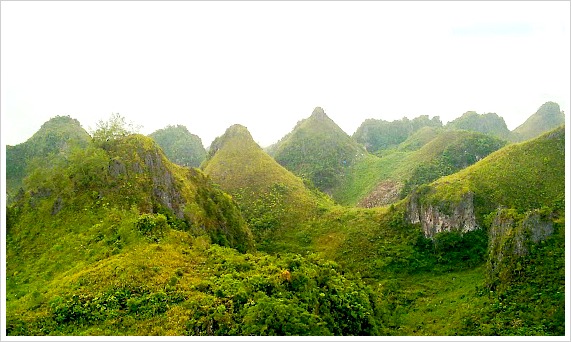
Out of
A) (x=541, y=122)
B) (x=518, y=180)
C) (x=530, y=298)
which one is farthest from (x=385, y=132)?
(x=530, y=298)

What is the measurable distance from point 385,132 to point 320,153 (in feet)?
166

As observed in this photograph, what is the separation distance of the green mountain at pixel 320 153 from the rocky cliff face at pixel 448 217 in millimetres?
48439

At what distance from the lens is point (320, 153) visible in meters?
112

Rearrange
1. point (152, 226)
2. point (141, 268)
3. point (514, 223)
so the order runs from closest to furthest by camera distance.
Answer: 1. point (141, 268)
2. point (152, 226)
3. point (514, 223)

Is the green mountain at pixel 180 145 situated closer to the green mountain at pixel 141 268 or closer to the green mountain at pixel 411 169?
the green mountain at pixel 411 169

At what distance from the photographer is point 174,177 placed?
3981 cm

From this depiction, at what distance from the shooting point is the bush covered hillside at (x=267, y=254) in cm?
2183

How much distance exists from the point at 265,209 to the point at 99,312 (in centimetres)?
4590

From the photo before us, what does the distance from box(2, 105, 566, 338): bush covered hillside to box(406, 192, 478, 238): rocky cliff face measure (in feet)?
0.40

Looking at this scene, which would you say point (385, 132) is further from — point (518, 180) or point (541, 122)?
point (518, 180)

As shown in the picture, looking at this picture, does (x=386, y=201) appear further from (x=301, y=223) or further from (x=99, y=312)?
(x=99, y=312)

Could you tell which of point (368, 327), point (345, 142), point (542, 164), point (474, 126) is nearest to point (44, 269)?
point (368, 327)

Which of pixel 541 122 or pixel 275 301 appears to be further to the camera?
pixel 541 122

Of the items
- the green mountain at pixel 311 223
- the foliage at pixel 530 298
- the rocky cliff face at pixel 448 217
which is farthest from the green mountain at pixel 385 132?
the foliage at pixel 530 298
